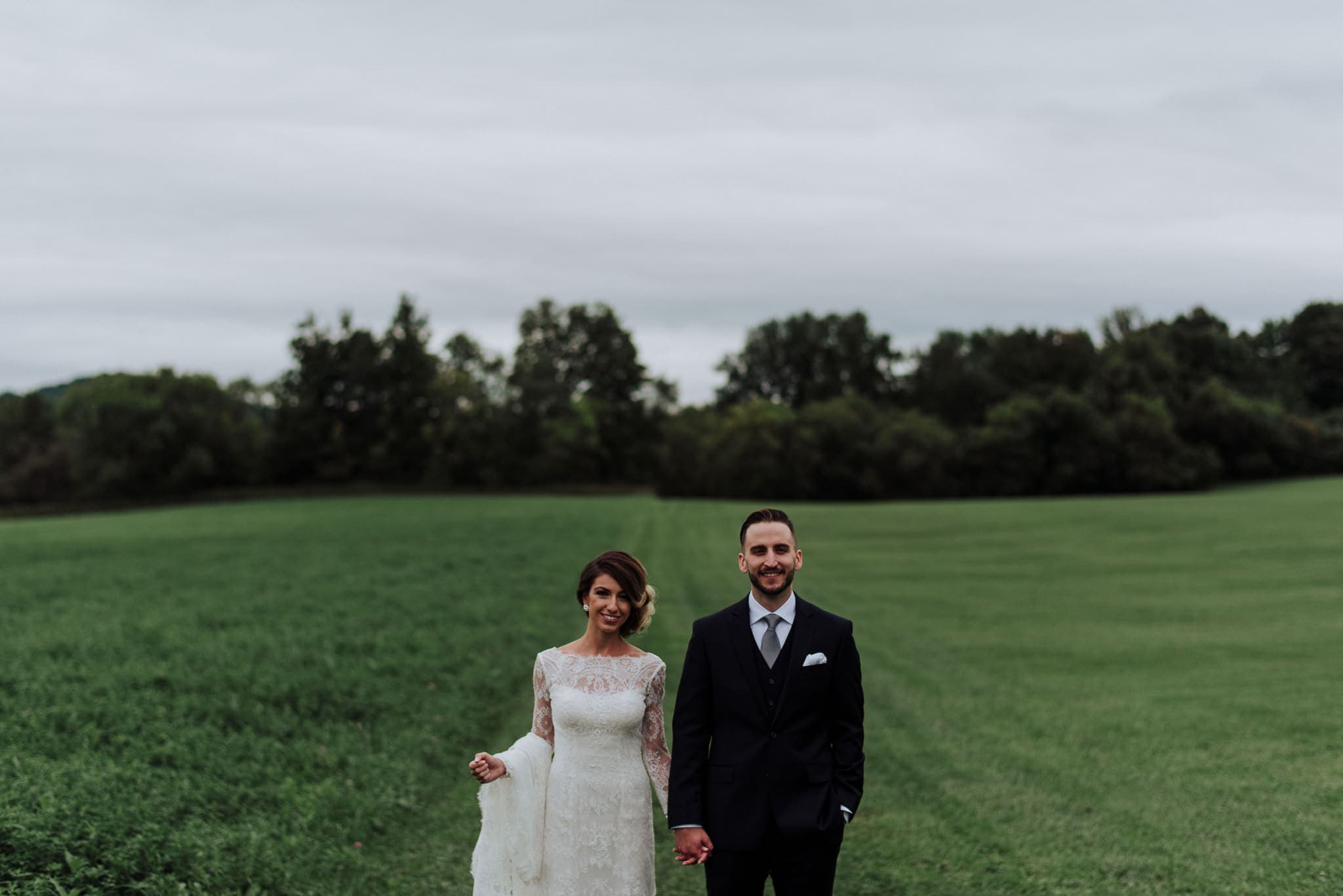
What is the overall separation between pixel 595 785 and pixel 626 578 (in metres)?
0.85

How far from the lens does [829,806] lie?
12.4ft

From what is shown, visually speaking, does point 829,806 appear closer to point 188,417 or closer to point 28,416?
point 188,417

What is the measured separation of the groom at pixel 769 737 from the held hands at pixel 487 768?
2.45 ft

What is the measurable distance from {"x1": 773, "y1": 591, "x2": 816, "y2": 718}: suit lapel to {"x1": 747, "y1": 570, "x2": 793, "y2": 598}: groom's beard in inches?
2.0

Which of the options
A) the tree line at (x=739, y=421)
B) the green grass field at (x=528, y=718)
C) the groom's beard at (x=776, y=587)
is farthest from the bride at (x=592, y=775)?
the tree line at (x=739, y=421)

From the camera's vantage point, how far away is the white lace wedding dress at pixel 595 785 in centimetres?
420

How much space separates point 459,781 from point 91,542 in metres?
28.2

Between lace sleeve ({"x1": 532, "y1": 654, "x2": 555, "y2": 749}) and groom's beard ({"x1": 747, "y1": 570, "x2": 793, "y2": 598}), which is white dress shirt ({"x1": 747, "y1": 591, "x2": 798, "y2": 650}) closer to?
groom's beard ({"x1": 747, "y1": 570, "x2": 793, "y2": 598})

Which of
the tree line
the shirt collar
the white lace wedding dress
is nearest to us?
the shirt collar

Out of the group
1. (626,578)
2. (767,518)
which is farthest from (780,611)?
(626,578)

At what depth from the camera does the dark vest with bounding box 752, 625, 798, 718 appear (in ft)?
12.6

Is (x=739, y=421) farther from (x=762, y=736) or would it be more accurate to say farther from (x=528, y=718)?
(x=762, y=736)

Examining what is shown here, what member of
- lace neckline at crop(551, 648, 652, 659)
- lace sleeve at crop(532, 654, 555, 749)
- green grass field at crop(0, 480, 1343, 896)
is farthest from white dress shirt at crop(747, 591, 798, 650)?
green grass field at crop(0, 480, 1343, 896)

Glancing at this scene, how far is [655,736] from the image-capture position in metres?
4.28
